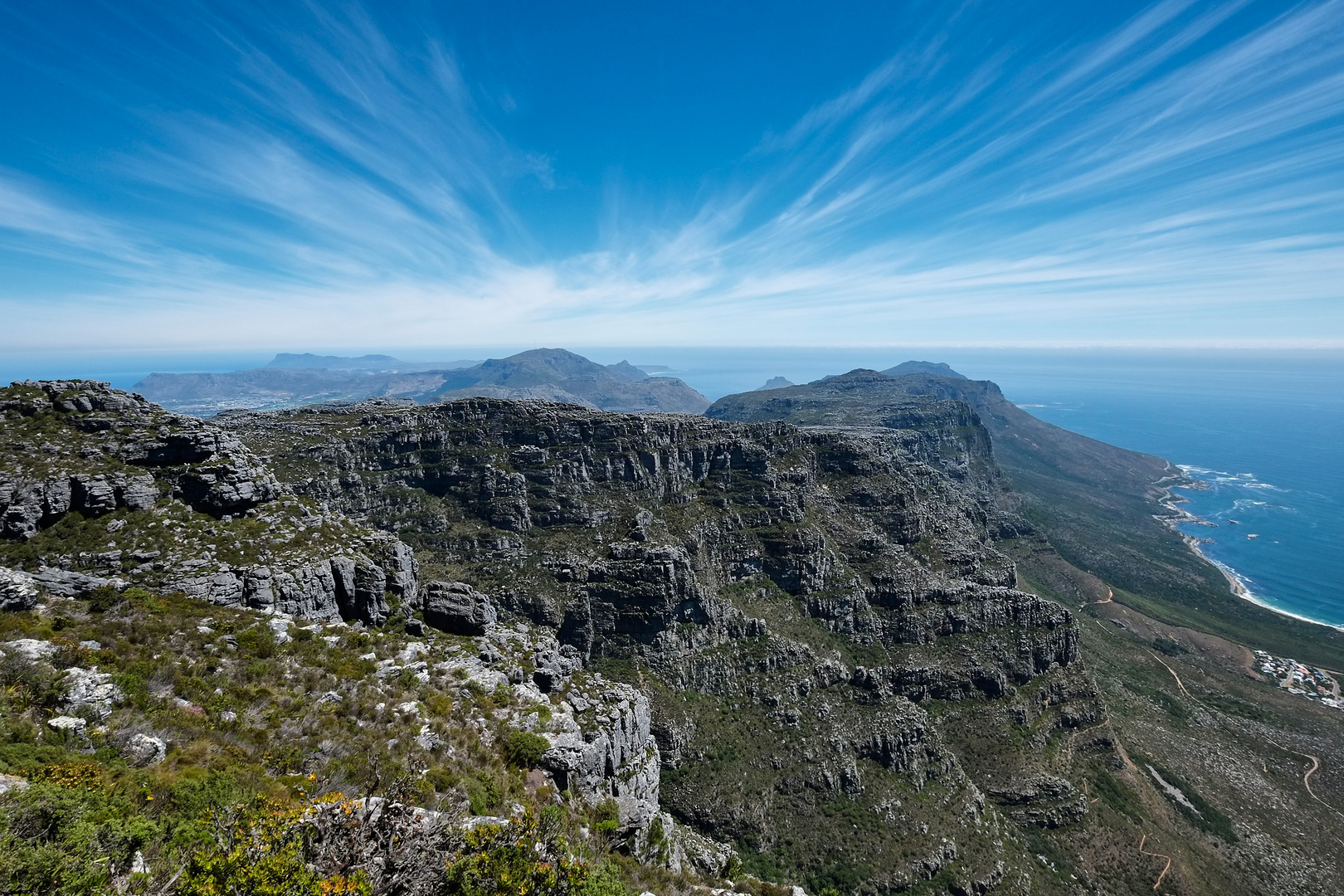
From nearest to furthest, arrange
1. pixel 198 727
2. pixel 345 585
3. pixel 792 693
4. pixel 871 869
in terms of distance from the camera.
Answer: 1. pixel 198 727
2. pixel 345 585
3. pixel 871 869
4. pixel 792 693

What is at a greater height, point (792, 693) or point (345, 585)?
point (345, 585)

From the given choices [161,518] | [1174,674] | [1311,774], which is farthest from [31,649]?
[1174,674]

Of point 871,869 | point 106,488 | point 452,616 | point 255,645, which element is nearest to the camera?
point 255,645

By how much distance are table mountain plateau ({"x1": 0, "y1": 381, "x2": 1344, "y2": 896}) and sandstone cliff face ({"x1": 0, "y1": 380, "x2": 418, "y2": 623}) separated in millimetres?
225

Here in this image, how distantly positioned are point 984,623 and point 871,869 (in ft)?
164

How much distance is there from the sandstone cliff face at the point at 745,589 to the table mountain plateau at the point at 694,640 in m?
0.51

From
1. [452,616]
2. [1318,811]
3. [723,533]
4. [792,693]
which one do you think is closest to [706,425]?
[723,533]

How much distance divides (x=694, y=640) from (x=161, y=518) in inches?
2733

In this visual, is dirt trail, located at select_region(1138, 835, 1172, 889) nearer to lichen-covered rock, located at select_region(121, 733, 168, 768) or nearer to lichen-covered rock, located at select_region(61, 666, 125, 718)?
lichen-covered rock, located at select_region(121, 733, 168, 768)

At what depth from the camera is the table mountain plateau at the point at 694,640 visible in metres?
33.4

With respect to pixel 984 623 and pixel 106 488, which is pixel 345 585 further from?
pixel 984 623

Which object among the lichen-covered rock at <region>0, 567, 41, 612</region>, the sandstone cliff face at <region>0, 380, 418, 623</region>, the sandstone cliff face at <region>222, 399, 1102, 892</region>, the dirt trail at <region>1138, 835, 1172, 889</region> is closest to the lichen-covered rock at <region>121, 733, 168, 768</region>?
the lichen-covered rock at <region>0, 567, 41, 612</region>

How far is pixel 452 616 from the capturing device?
45.5 meters

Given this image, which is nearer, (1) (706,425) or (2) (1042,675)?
(2) (1042,675)
